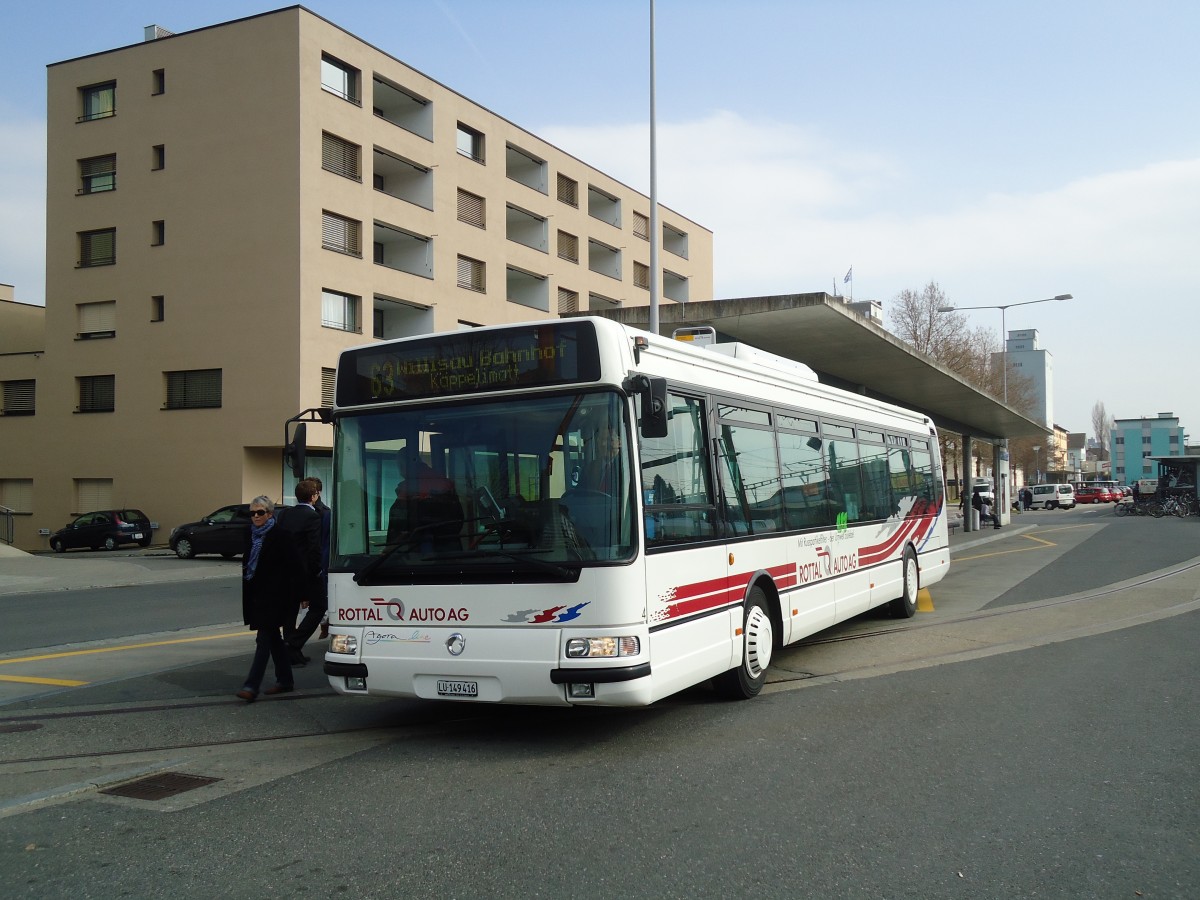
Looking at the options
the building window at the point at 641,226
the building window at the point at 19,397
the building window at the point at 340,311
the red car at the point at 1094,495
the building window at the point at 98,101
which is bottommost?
the red car at the point at 1094,495

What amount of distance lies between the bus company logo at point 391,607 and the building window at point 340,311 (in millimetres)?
29043

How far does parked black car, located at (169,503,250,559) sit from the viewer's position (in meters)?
29.4

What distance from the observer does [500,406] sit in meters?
6.98

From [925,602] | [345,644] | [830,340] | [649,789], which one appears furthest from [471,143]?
[649,789]

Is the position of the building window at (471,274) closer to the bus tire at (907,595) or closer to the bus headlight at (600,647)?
the bus tire at (907,595)

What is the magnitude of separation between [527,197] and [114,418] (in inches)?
752

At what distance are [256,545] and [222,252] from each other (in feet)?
95.9

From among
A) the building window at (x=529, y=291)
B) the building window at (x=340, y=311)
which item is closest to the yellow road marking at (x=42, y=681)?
the building window at (x=340, y=311)

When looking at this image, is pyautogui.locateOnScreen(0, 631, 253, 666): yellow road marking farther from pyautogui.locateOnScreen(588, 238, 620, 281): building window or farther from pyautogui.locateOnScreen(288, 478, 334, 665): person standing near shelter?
pyautogui.locateOnScreen(588, 238, 620, 281): building window

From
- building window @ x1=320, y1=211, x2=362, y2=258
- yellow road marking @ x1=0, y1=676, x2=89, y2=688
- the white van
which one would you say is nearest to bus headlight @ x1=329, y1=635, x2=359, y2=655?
yellow road marking @ x1=0, y1=676, x2=89, y2=688

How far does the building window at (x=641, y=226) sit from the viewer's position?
2160 inches

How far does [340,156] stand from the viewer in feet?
119

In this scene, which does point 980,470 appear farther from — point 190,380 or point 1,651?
point 1,651

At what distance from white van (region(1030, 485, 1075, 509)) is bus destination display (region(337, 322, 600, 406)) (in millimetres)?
72530
